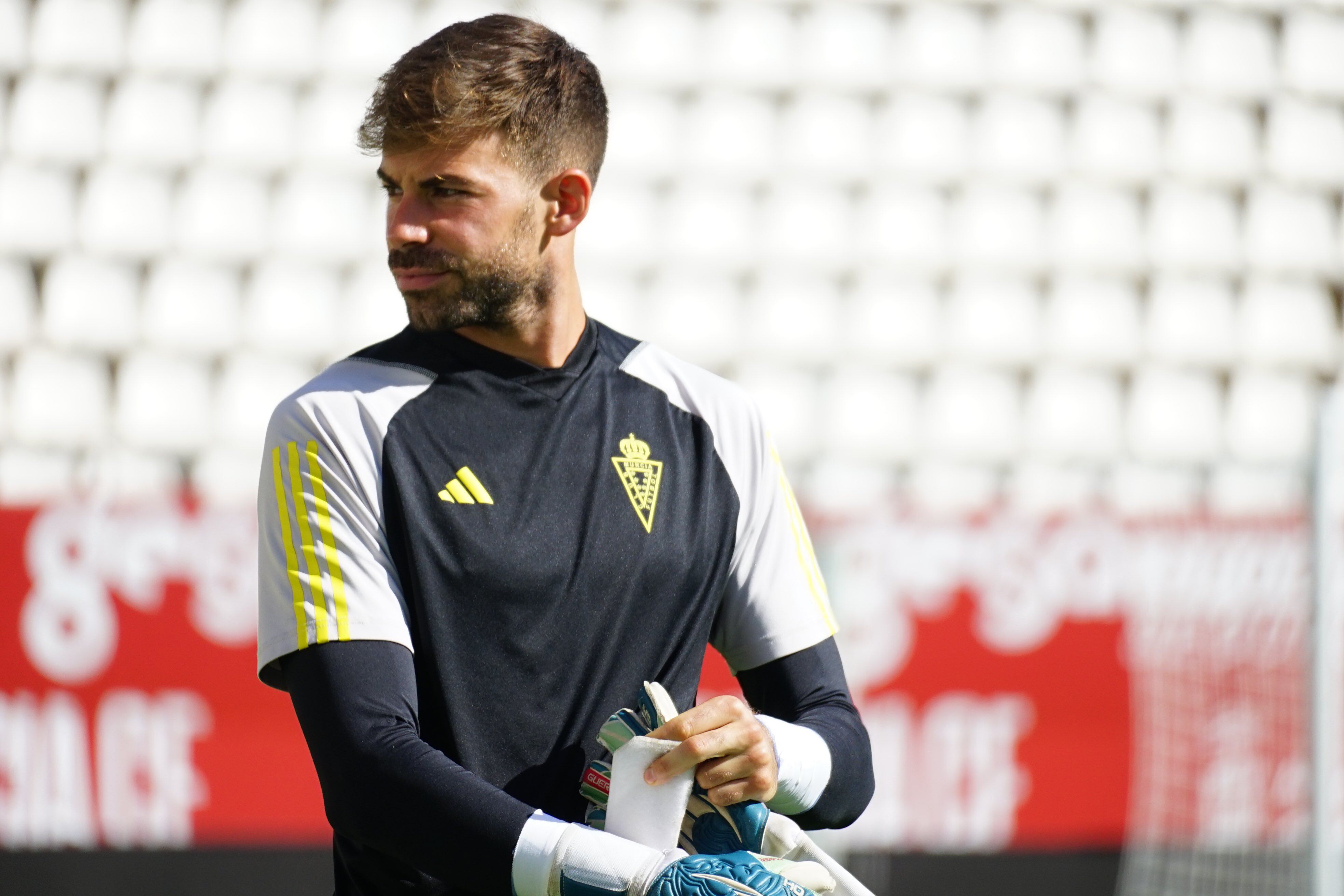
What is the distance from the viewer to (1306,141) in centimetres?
711

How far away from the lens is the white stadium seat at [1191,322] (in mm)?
6785

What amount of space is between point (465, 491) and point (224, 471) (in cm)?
470

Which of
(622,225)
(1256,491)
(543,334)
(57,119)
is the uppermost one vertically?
(57,119)

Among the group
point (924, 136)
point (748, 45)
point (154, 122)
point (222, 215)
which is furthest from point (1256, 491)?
point (154, 122)

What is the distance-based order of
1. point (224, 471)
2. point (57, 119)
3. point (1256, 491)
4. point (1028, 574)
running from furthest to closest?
1. point (57, 119)
2. point (224, 471)
3. point (1256, 491)
4. point (1028, 574)

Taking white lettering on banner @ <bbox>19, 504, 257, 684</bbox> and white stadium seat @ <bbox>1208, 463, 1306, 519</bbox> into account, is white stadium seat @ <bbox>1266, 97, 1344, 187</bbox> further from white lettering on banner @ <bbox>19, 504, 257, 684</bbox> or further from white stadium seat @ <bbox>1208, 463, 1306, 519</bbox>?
white lettering on banner @ <bbox>19, 504, 257, 684</bbox>

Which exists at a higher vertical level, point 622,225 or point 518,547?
point 622,225

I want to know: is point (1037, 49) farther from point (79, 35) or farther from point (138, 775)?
→ point (138, 775)

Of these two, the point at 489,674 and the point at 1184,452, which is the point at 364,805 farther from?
the point at 1184,452

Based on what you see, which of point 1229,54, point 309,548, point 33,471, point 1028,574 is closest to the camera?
point 309,548

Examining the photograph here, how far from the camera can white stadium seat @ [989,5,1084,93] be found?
716cm

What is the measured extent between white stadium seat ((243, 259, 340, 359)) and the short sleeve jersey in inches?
190

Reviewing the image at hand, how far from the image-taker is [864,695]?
482 cm

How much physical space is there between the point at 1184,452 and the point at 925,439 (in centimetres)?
122
